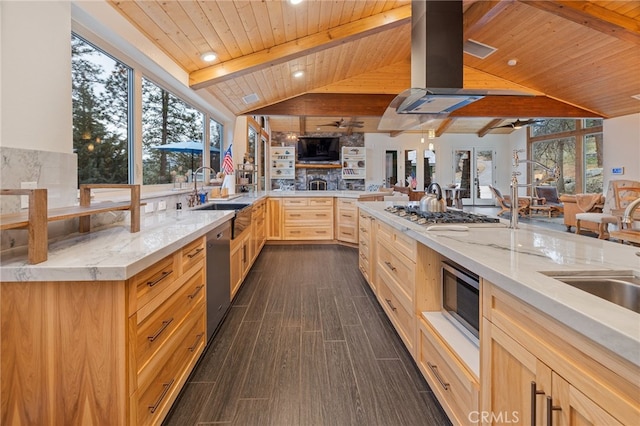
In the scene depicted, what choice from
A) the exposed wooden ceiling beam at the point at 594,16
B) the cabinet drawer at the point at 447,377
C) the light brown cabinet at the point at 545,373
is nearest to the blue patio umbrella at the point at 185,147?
the cabinet drawer at the point at 447,377

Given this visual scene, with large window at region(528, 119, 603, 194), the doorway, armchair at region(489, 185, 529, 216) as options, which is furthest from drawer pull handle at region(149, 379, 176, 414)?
the doorway

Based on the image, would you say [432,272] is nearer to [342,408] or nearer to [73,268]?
[342,408]

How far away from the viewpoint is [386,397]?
1740 mm

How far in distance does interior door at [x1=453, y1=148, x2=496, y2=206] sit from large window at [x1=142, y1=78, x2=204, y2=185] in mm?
10537

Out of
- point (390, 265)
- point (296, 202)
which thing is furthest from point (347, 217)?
point (390, 265)

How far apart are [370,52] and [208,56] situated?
119 inches

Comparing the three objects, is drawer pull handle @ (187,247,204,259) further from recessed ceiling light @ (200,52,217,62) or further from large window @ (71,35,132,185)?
recessed ceiling light @ (200,52,217,62)

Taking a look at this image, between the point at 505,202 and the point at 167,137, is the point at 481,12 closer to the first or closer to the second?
the point at 167,137

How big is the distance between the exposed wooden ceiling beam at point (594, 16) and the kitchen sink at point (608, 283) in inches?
176

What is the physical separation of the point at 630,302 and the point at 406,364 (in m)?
1.36

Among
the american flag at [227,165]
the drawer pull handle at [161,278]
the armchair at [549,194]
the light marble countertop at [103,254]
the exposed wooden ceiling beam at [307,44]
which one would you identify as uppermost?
the exposed wooden ceiling beam at [307,44]

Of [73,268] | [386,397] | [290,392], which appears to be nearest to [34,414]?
[73,268]

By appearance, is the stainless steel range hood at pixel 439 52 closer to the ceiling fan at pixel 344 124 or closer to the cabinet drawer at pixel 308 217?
the cabinet drawer at pixel 308 217

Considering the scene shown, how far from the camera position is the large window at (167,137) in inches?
117
